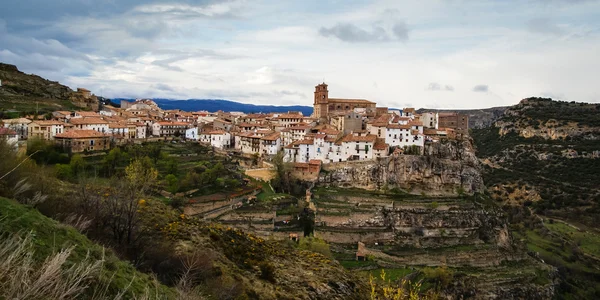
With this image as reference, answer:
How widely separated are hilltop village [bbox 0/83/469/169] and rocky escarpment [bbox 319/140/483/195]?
4.42 ft

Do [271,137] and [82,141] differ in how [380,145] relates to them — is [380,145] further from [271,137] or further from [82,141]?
[82,141]

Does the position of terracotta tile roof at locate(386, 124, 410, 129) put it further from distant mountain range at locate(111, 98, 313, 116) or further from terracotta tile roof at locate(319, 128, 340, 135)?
distant mountain range at locate(111, 98, 313, 116)

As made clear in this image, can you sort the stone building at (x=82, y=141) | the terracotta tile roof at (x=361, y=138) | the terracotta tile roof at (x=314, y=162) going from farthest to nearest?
the terracotta tile roof at (x=361, y=138), the terracotta tile roof at (x=314, y=162), the stone building at (x=82, y=141)

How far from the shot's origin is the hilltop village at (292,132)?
40.5 m

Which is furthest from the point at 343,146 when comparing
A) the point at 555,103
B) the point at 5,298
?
the point at 555,103

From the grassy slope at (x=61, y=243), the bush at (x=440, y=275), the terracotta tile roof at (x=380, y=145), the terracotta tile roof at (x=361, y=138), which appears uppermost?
the terracotta tile roof at (x=361, y=138)

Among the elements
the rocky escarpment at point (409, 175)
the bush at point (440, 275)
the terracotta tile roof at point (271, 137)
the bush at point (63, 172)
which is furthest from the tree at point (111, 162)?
the bush at point (440, 275)

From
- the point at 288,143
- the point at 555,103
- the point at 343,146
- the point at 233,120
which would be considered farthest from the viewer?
the point at 555,103

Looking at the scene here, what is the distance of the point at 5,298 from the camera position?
139 inches

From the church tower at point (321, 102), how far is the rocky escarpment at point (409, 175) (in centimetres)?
1715

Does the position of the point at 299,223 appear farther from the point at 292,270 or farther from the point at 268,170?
the point at 292,270

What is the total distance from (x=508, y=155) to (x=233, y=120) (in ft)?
165

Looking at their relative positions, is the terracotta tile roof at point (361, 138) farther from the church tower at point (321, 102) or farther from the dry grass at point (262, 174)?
the church tower at point (321, 102)

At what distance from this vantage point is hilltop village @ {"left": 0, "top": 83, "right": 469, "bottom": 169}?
40500 millimetres
